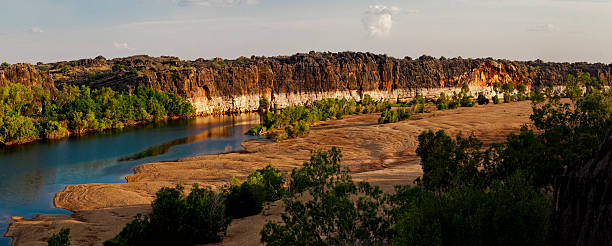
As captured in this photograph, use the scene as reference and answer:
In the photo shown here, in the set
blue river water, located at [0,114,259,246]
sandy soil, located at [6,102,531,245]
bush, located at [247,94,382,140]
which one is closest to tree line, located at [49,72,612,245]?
sandy soil, located at [6,102,531,245]

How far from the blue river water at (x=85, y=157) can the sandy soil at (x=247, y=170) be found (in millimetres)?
2001

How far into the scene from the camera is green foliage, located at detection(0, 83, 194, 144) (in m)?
56.9

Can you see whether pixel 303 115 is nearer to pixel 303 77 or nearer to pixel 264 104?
pixel 264 104

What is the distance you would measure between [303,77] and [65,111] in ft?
221

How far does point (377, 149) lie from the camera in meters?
47.4

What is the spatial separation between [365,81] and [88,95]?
76771mm

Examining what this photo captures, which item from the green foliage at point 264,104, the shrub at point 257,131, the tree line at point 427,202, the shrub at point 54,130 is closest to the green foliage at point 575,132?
the tree line at point 427,202

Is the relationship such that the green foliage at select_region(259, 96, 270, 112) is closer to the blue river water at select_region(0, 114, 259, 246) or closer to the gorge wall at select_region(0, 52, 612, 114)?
the gorge wall at select_region(0, 52, 612, 114)

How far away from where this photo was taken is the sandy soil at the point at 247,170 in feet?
73.1

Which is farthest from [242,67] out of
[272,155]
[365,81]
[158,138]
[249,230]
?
[249,230]

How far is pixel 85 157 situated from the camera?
4662cm

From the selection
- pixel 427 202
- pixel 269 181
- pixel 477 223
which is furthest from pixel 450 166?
pixel 269 181

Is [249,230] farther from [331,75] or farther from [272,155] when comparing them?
[331,75]

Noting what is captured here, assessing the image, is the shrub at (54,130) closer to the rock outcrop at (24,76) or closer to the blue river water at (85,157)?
the blue river water at (85,157)
